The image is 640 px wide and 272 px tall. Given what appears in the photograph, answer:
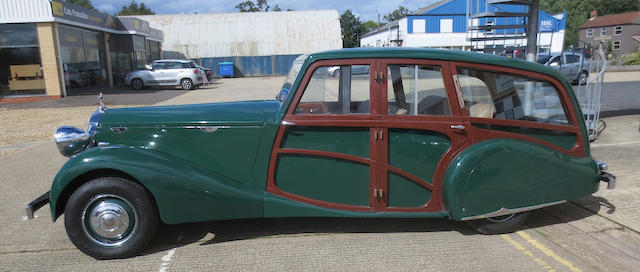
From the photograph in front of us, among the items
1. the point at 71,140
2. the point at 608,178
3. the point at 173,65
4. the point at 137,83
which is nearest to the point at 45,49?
the point at 137,83

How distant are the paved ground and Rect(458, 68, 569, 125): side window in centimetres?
106

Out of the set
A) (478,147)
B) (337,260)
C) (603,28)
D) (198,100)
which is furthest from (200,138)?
(603,28)

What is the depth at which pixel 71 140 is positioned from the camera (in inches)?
138

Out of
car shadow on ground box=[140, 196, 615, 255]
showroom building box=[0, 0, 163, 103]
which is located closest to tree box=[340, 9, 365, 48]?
showroom building box=[0, 0, 163, 103]

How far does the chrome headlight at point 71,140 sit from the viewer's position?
3508mm

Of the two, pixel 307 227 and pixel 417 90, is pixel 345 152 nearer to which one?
pixel 417 90

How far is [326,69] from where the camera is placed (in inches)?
138

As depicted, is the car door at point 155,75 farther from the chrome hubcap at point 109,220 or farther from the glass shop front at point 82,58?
the chrome hubcap at point 109,220

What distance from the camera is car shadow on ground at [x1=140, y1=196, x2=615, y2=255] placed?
3.79 metres

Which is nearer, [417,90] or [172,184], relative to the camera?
[172,184]

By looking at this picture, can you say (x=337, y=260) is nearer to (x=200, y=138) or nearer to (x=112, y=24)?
(x=200, y=138)

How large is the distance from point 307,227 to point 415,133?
1359 mm

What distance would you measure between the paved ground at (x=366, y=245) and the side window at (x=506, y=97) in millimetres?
1059

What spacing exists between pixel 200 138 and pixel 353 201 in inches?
54.4
